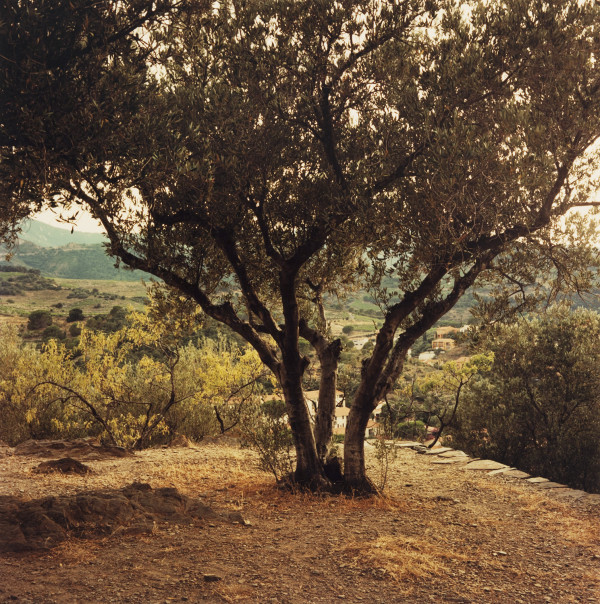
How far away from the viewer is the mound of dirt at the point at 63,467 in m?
11.3

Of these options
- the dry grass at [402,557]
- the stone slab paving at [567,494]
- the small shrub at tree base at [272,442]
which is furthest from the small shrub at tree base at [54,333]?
the dry grass at [402,557]

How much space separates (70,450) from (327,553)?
385 inches

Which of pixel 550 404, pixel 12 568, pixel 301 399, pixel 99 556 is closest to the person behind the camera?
pixel 12 568

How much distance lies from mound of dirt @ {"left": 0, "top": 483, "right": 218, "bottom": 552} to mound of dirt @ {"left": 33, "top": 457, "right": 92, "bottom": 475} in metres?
3.75

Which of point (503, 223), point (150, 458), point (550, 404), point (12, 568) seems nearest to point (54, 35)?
point (12, 568)

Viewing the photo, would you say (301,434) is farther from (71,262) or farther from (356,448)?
(71,262)

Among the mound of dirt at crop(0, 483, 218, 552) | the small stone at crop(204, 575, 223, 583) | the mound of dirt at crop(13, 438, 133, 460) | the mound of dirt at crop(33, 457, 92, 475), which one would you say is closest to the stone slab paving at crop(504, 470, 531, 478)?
the mound of dirt at crop(0, 483, 218, 552)

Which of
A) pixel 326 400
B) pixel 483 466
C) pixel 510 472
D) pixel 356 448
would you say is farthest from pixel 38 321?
pixel 510 472

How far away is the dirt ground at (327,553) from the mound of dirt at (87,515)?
0.19 m

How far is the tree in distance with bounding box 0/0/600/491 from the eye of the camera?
22.4 feet

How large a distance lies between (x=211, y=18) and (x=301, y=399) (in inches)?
279

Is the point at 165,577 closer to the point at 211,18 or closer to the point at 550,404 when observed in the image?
the point at 211,18

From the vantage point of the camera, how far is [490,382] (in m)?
21.0

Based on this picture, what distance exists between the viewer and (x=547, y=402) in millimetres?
18516
